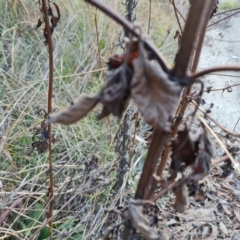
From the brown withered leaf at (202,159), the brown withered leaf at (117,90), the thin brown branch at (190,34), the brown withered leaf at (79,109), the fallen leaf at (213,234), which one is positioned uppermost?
the thin brown branch at (190,34)

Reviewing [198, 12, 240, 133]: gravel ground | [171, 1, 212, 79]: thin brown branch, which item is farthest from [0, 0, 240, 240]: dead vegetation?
[198, 12, 240, 133]: gravel ground

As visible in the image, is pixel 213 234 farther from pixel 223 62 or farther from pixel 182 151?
pixel 223 62

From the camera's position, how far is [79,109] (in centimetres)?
42

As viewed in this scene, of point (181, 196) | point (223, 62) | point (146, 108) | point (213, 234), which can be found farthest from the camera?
point (223, 62)

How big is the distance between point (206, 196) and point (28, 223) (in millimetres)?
802

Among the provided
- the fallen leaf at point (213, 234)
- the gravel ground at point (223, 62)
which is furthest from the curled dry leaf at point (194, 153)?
the gravel ground at point (223, 62)

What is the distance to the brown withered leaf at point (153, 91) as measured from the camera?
1.33ft

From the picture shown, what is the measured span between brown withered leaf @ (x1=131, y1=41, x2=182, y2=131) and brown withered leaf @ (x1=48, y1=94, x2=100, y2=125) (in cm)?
4

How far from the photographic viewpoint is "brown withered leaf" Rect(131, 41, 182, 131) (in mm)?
404

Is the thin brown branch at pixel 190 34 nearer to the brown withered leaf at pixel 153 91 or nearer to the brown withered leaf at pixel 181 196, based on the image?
the brown withered leaf at pixel 153 91

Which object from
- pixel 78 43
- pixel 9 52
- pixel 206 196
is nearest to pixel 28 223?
pixel 206 196

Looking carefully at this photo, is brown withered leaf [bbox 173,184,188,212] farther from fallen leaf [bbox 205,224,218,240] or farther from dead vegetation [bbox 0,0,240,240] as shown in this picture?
fallen leaf [bbox 205,224,218,240]

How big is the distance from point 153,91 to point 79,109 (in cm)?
7

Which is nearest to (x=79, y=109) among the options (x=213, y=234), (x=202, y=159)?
(x=202, y=159)
